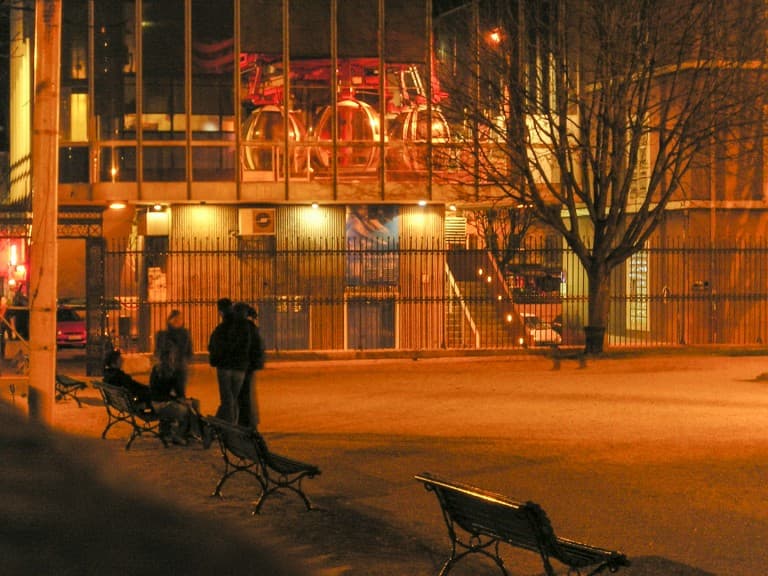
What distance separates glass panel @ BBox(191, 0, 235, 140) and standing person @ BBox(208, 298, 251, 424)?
14981mm

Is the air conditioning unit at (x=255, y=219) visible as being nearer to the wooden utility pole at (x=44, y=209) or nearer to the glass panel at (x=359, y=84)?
the glass panel at (x=359, y=84)

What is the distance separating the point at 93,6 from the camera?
89.4ft

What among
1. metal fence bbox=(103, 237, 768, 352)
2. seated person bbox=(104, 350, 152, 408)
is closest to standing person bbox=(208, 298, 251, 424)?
seated person bbox=(104, 350, 152, 408)

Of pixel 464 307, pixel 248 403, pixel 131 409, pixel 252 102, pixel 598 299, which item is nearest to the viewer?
pixel 131 409

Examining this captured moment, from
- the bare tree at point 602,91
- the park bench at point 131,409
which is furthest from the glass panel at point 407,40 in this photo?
the park bench at point 131,409

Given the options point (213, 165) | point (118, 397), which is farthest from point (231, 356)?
point (213, 165)

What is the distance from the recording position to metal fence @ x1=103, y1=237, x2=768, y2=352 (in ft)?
81.7

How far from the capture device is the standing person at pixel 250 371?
43.8 feet

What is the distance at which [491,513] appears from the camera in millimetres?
6949

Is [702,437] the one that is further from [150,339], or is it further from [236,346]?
[150,339]

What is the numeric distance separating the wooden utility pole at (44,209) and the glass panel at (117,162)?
14.0 meters

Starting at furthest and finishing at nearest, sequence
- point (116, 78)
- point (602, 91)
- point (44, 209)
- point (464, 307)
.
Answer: point (116, 78)
point (464, 307)
point (602, 91)
point (44, 209)

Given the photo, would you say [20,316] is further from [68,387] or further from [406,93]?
[406,93]

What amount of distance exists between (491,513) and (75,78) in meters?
22.7
